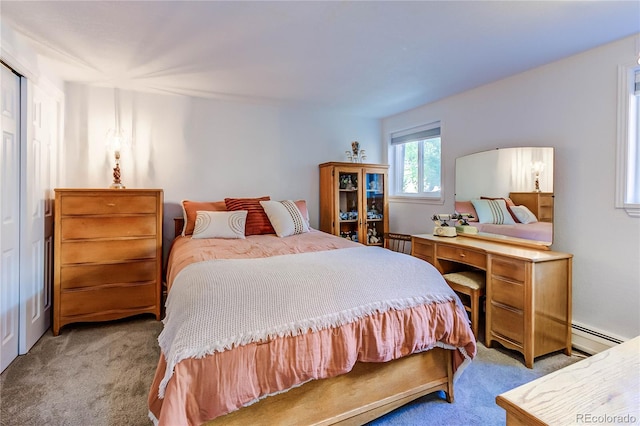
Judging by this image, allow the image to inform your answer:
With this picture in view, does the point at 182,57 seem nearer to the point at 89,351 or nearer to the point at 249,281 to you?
the point at 249,281

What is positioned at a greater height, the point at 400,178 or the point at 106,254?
the point at 400,178

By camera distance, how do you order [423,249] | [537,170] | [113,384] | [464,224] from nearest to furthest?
1. [113,384]
2. [537,170]
3. [423,249]
4. [464,224]

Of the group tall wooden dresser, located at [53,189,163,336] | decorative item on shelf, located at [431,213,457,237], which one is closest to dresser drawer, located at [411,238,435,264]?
decorative item on shelf, located at [431,213,457,237]

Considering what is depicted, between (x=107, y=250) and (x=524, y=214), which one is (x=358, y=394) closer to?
(x=524, y=214)

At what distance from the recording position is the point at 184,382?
1122 millimetres

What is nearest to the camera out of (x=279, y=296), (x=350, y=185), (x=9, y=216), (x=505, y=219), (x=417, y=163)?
(x=279, y=296)

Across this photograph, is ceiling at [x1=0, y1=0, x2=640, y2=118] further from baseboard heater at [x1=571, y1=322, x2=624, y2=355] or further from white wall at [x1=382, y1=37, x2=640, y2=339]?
baseboard heater at [x1=571, y1=322, x2=624, y2=355]

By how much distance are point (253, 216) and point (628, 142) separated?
9.91 feet

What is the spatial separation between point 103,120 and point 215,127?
3.49 feet

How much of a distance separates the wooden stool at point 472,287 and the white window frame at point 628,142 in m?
1.08

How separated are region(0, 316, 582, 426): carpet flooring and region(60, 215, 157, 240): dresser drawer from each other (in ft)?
2.70

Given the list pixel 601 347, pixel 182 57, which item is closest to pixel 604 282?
pixel 601 347

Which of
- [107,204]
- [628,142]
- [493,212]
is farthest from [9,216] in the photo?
[628,142]

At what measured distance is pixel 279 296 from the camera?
55.1 inches
